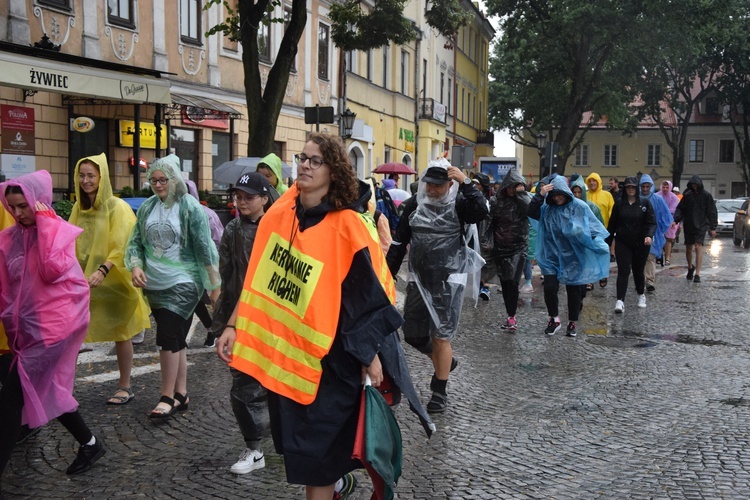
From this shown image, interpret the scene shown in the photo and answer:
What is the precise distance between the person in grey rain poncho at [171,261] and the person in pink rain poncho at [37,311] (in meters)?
1.07

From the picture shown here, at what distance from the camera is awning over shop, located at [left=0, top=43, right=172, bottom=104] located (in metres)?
13.8

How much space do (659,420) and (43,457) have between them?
388 centimetres

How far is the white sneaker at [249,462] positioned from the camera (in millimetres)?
4789

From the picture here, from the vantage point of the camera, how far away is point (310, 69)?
27453 mm

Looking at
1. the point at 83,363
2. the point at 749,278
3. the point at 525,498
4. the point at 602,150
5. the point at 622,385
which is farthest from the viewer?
the point at 602,150

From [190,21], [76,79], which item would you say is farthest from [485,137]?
[76,79]

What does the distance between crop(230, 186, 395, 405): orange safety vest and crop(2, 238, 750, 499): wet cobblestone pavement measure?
3.51 ft

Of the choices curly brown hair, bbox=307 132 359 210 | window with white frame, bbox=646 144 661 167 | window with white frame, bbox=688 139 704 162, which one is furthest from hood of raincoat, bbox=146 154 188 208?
window with white frame, bbox=646 144 661 167

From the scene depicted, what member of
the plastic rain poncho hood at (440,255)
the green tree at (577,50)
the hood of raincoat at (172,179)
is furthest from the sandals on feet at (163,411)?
the green tree at (577,50)

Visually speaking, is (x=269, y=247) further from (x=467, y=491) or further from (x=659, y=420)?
(x=659, y=420)

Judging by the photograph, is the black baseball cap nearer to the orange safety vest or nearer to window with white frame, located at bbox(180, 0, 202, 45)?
the orange safety vest

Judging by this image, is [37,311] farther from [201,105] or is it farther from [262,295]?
[201,105]

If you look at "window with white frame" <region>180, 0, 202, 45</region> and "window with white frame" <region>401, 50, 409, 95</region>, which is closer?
"window with white frame" <region>180, 0, 202, 45</region>

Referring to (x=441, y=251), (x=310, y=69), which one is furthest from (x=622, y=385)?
(x=310, y=69)
